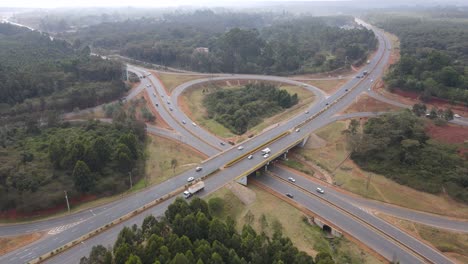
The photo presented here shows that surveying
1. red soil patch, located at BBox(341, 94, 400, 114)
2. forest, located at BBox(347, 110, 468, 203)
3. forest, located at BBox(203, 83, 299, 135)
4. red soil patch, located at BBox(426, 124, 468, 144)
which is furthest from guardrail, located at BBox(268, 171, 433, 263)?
red soil patch, located at BBox(341, 94, 400, 114)

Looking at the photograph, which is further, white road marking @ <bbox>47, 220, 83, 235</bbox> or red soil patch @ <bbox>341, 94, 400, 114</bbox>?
red soil patch @ <bbox>341, 94, 400, 114</bbox>

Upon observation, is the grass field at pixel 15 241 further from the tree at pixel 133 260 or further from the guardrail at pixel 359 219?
the guardrail at pixel 359 219

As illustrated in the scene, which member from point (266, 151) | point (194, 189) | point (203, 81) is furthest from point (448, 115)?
point (203, 81)

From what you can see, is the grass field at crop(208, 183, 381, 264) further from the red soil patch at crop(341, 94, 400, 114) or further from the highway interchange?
the red soil patch at crop(341, 94, 400, 114)

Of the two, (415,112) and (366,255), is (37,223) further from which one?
(415,112)

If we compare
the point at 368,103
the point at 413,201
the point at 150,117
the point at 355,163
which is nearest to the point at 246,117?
the point at 150,117

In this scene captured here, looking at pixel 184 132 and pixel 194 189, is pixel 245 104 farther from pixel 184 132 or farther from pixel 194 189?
pixel 194 189

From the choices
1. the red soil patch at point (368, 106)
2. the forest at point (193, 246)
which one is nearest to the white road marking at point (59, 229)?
the forest at point (193, 246)
